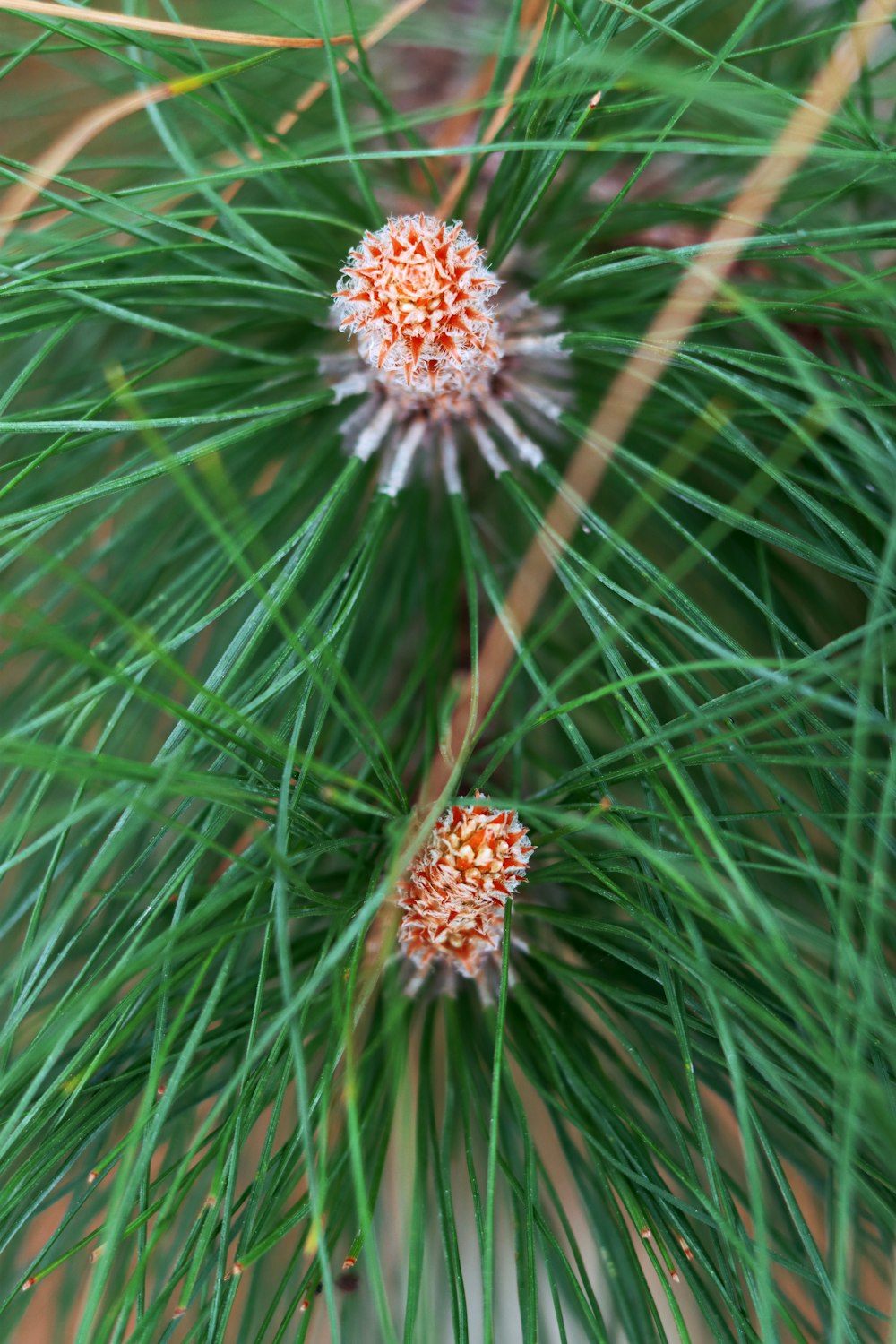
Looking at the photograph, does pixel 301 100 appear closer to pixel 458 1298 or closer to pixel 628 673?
pixel 628 673

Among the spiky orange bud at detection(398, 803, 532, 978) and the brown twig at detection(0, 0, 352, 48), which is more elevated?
the brown twig at detection(0, 0, 352, 48)

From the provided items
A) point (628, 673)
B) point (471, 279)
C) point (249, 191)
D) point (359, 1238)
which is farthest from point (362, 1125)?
point (249, 191)

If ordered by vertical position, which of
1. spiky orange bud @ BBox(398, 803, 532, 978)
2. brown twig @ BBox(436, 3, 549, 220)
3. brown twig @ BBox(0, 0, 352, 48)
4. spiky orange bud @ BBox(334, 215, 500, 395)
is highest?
brown twig @ BBox(436, 3, 549, 220)

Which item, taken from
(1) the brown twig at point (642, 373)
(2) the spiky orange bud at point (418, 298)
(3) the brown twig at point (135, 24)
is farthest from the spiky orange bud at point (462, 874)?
(3) the brown twig at point (135, 24)

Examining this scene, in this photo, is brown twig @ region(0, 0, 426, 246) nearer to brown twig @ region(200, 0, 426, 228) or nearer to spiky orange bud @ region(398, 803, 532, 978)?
brown twig @ region(200, 0, 426, 228)

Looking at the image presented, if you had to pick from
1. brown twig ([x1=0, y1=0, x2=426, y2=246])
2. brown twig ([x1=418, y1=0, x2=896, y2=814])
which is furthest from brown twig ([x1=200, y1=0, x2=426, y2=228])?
brown twig ([x1=418, y1=0, x2=896, y2=814])

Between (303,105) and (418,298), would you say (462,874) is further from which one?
(303,105)

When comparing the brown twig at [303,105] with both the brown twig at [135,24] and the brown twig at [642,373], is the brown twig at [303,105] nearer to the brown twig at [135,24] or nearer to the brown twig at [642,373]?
the brown twig at [135,24]
